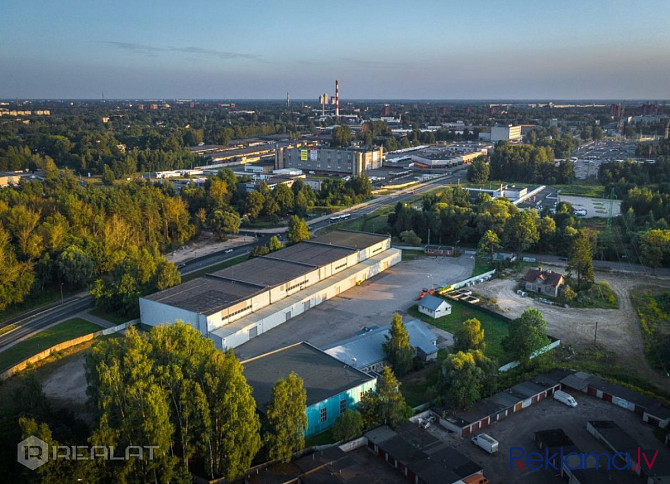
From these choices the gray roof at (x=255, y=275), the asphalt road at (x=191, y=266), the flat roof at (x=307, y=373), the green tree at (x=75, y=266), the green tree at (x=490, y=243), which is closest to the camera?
the flat roof at (x=307, y=373)

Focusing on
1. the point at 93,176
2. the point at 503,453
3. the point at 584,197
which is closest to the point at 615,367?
the point at 503,453

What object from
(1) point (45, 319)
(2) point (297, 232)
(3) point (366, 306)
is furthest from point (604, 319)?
(1) point (45, 319)

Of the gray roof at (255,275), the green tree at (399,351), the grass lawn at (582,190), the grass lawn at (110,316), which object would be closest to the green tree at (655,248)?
the gray roof at (255,275)

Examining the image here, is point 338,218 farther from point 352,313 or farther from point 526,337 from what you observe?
point 526,337

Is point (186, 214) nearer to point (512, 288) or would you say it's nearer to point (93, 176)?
point (512, 288)

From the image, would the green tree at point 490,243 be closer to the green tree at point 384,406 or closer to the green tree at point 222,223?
the green tree at point 222,223

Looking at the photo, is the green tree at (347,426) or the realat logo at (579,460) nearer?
the realat logo at (579,460)
